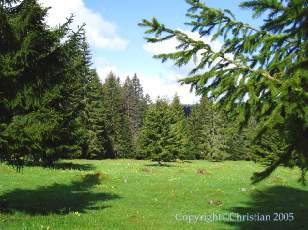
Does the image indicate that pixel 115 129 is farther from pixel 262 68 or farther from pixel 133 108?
pixel 262 68

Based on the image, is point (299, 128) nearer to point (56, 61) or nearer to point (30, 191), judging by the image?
point (56, 61)

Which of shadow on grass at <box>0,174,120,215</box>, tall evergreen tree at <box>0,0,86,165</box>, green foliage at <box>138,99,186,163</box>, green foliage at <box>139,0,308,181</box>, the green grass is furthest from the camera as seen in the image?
green foliage at <box>138,99,186,163</box>

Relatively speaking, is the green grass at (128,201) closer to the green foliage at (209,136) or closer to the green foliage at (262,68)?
the green foliage at (262,68)

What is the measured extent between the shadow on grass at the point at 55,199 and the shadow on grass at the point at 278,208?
23.0 ft

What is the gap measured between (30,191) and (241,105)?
18.1 meters

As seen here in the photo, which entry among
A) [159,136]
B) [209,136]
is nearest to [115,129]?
[209,136]

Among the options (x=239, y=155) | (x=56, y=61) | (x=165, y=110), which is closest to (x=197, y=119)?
(x=239, y=155)

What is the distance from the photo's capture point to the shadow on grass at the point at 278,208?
1612 centimetres

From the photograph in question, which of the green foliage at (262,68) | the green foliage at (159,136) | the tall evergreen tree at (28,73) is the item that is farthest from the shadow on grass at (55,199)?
the green foliage at (159,136)

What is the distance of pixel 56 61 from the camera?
1605cm

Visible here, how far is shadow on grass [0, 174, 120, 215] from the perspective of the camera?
16719 millimetres

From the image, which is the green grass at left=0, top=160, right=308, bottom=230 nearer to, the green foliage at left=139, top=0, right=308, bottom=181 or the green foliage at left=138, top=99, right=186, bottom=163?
the green foliage at left=139, top=0, right=308, bottom=181

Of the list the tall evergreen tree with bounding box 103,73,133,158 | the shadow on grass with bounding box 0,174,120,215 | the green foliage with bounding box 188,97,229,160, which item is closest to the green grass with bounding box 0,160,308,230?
the shadow on grass with bounding box 0,174,120,215

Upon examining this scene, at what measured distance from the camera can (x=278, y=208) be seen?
65.9ft
